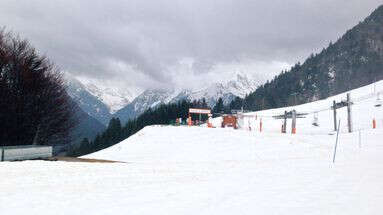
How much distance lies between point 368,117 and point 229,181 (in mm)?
38154

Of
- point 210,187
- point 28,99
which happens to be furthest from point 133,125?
point 210,187

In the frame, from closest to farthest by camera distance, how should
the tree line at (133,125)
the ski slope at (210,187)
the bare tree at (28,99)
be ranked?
1. the ski slope at (210,187)
2. the bare tree at (28,99)
3. the tree line at (133,125)

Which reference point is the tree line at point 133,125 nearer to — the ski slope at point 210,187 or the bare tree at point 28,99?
the bare tree at point 28,99

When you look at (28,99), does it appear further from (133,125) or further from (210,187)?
(133,125)

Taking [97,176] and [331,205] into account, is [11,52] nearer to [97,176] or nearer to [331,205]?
[97,176]

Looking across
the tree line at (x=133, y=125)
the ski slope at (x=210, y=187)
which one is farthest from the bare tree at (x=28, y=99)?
the tree line at (x=133, y=125)

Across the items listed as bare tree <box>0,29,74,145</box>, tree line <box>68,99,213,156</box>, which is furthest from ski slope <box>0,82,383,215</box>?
tree line <box>68,99,213,156</box>

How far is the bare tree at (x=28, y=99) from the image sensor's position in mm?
28494

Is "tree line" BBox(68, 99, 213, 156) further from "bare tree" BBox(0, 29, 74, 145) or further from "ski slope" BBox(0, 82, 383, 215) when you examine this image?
"ski slope" BBox(0, 82, 383, 215)

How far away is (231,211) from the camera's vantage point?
8508 millimetres

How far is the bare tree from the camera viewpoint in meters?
28.5

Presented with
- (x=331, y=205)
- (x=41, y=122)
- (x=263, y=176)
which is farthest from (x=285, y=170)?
(x=41, y=122)

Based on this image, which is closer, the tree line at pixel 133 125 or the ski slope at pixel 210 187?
the ski slope at pixel 210 187

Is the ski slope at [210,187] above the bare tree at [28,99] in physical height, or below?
below
